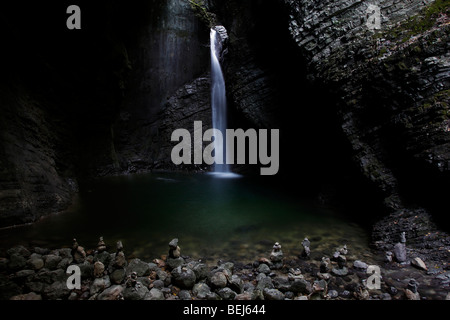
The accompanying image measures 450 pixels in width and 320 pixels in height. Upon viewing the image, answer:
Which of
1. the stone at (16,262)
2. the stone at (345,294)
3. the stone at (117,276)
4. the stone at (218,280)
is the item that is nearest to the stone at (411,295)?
the stone at (345,294)

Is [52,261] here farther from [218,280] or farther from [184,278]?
[218,280]

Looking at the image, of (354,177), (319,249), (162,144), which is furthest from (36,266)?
(162,144)

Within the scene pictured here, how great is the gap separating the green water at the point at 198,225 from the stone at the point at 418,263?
38.1 inches

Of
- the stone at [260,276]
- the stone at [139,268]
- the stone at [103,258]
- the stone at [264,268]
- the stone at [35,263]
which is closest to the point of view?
the stone at [35,263]

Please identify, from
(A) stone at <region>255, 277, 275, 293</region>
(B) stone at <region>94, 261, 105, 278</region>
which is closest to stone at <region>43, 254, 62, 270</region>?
(B) stone at <region>94, 261, 105, 278</region>

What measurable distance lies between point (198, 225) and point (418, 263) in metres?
5.46

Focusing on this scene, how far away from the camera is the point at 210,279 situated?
4328mm

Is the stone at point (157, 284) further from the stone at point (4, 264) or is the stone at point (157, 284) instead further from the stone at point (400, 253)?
the stone at point (400, 253)

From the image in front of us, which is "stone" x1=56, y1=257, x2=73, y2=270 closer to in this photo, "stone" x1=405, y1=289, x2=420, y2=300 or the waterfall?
"stone" x1=405, y1=289, x2=420, y2=300

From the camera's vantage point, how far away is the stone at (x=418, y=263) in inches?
193

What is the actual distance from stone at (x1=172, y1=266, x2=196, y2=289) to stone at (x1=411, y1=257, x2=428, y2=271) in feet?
14.2

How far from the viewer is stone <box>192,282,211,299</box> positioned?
3.98 meters

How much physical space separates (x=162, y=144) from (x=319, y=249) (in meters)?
16.5

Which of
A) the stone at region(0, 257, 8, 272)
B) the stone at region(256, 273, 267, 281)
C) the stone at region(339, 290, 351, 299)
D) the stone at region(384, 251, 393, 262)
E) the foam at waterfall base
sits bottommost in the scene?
the stone at region(339, 290, 351, 299)
